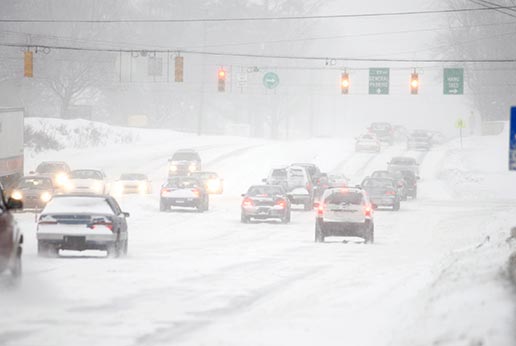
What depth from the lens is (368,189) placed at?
50.4m

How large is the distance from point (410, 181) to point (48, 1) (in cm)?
5423

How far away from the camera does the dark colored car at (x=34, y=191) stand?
44750 millimetres

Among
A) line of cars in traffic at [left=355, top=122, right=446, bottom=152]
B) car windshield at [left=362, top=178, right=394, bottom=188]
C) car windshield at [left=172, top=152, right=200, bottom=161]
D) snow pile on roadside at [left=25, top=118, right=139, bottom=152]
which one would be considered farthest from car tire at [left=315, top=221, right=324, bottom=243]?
line of cars in traffic at [left=355, top=122, right=446, bottom=152]

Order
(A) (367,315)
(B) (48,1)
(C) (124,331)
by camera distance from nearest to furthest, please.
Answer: (C) (124,331) < (A) (367,315) < (B) (48,1)

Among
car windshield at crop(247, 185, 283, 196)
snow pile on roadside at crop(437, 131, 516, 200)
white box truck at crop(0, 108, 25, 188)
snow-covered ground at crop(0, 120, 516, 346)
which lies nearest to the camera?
snow-covered ground at crop(0, 120, 516, 346)

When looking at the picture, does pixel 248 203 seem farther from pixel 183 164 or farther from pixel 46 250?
pixel 183 164

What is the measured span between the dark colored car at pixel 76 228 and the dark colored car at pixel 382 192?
2710cm

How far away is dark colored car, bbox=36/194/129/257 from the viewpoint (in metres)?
23.5

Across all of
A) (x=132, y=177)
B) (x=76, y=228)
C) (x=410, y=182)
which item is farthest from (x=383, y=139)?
(x=76, y=228)

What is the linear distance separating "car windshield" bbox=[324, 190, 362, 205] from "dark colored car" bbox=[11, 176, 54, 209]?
51.7ft

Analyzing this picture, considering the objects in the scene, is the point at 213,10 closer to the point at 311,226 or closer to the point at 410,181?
the point at 410,181

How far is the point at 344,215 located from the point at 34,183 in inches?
687

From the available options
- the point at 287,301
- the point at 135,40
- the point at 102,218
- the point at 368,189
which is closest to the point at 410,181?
the point at 368,189

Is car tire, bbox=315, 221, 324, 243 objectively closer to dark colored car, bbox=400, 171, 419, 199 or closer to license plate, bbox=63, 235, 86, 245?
license plate, bbox=63, 235, 86, 245
